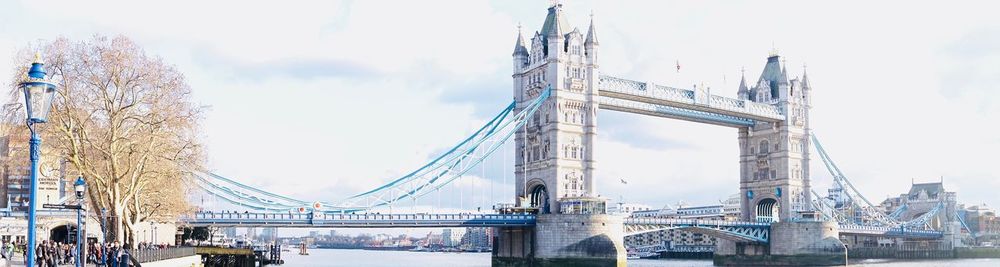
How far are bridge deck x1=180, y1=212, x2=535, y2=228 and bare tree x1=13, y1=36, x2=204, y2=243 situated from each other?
52.8 ft

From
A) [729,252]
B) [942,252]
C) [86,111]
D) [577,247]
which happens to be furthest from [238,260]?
[942,252]

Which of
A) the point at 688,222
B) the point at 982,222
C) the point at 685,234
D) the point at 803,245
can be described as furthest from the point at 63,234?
the point at 982,222

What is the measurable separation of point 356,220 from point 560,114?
17279 millimetres

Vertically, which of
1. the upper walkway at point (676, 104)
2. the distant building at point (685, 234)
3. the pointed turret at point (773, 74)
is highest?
the pointed turret at point (773, 74)

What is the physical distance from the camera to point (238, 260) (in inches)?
2667

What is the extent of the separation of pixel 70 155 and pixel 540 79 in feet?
140

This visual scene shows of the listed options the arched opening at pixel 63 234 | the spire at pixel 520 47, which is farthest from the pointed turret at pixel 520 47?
the arched opening at pixel 63 234

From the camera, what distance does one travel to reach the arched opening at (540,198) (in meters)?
76.2

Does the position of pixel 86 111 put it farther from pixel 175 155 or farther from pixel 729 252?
pixel 729 252

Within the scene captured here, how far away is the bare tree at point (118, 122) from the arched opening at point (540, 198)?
36567 millimetres

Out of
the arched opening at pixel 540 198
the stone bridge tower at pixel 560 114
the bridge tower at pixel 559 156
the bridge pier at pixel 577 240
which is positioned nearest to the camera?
the bridge pier at pixel 577 240

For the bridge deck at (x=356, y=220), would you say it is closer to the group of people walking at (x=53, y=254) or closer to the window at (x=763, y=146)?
the group of people walking at (x=53, y=254)

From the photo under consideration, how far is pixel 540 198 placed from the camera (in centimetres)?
8056

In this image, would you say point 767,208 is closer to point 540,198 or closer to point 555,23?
point 540,198
